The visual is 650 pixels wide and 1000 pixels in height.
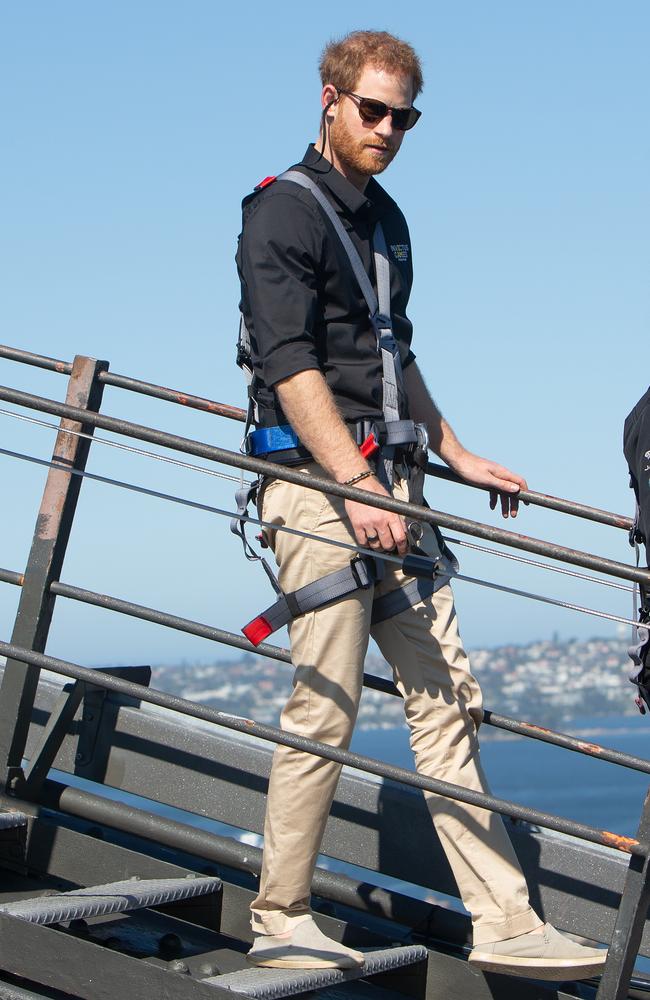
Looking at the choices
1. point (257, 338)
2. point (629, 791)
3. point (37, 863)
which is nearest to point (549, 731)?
point (257, 338)

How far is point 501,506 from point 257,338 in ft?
3.65

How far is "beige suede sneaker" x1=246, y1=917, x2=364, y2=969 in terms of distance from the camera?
351cm

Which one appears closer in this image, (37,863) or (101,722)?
(37,863)

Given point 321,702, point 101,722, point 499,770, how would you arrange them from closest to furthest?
point 321,702
point 101,722
point 499,770


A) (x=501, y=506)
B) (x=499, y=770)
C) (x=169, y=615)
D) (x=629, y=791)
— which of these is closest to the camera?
(x=169, y=615)

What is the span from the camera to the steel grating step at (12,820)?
4082 millimetres

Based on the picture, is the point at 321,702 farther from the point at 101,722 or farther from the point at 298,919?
the point at 101,722

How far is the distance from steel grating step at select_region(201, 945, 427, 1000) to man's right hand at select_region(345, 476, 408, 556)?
3.72 feet

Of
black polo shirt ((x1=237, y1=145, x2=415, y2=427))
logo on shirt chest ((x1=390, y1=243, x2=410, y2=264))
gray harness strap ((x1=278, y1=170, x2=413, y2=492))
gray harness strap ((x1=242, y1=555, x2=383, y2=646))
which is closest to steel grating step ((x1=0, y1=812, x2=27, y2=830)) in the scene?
gray harness strap ((x1=242, y1=555, x2=383, y2=646))

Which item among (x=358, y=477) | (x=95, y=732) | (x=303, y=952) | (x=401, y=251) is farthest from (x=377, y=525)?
(x=95, y=732)

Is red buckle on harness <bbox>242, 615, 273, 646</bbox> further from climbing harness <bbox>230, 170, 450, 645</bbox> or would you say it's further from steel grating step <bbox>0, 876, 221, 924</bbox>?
steel grating step <bbox>0, 876, 221, 924</bbox>

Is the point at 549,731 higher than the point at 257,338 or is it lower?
lower

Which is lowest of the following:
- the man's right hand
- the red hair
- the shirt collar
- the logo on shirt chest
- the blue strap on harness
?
the man's right hand

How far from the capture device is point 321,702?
3699mm
